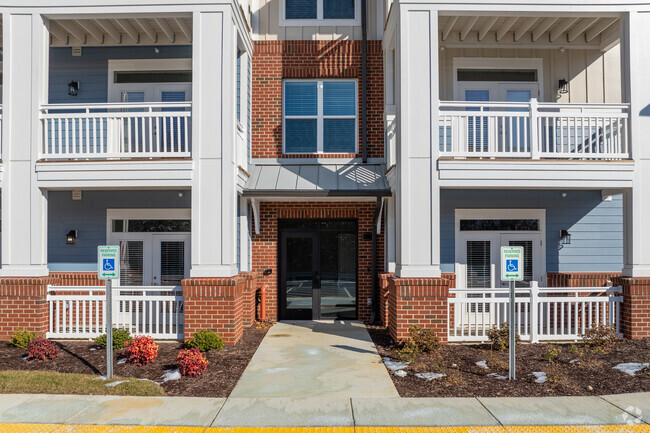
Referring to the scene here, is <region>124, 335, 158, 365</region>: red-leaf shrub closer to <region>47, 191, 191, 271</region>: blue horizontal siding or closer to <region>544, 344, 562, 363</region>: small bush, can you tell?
<region>47, 191, 191, 271</region>: blue horizontal siding

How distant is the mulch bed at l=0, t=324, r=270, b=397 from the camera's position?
6.82 meters

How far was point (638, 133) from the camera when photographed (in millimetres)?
9469

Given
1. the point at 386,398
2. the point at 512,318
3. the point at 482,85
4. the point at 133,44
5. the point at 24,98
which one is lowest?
the point at 386,398

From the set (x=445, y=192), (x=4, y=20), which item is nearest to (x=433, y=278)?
(x=445, y=192)

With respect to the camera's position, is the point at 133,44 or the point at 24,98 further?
the point at 133,44

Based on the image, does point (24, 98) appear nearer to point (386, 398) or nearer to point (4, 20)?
point (4, 20)

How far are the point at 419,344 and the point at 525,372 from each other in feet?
5.63

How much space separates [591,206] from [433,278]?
17.3 ft

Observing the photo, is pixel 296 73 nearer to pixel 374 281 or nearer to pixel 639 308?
pixel 374 281

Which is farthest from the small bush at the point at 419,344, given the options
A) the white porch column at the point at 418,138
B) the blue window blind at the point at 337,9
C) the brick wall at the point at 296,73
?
the blue window blind at the point at 337,9

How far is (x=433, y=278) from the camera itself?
903cm

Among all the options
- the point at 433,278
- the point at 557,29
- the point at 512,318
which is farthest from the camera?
the point at 557,29

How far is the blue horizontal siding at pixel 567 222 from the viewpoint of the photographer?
37.9 feet

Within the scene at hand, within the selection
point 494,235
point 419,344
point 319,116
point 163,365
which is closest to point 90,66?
point 319,116
